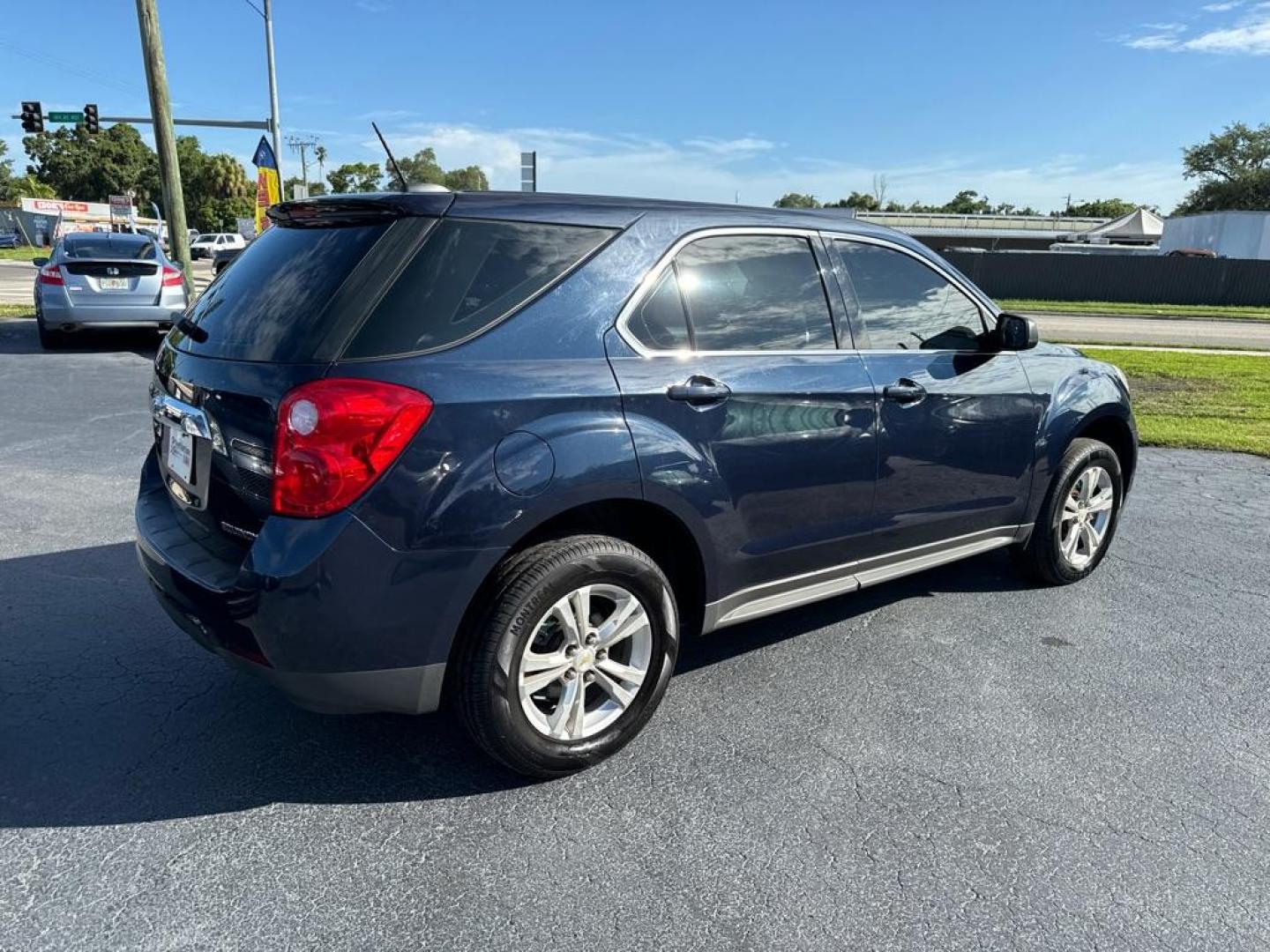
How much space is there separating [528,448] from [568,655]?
2.23 feet

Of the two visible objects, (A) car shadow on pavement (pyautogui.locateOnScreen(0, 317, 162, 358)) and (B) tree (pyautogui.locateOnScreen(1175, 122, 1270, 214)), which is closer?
(A) car shadow on pavement (pyautogui.locateOnScreen(0, 317, 162, 358))

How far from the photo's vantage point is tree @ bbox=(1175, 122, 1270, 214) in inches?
2859

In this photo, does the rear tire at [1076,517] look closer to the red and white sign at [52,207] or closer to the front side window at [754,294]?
the front side window at [754,294]

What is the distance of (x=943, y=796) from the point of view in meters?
2.81

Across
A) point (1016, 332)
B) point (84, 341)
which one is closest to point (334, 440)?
point (1016, 332)

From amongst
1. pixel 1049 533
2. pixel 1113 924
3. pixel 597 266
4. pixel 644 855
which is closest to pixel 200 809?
pixel 644 855

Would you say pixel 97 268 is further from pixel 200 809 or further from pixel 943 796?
pixel 943 796

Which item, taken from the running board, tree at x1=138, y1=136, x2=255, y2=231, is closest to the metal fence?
the running board

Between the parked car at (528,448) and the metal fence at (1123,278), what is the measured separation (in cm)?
3078

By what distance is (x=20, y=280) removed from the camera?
26.5 m

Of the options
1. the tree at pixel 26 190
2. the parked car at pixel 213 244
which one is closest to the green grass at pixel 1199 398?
the parked car at pixel 213 244

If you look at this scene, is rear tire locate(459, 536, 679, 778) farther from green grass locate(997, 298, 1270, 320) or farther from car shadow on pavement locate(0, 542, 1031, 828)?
green grass locate(997, 298, 1270, 320)

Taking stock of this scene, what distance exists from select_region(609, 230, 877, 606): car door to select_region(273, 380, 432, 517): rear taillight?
734 millimetres

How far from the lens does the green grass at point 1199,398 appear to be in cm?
826
